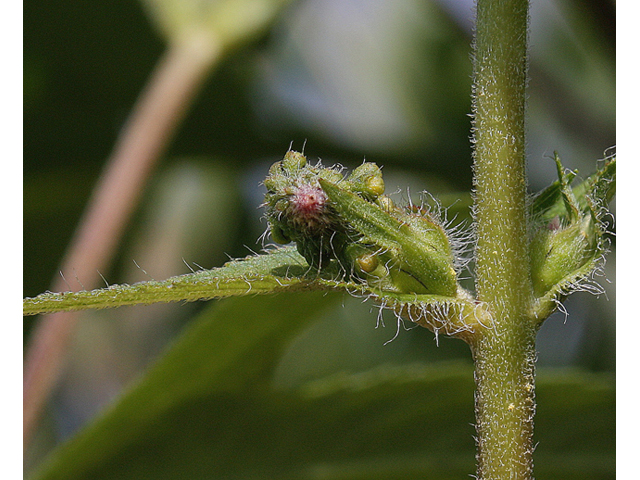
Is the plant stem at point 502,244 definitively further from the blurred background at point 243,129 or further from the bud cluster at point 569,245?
the blurred background at point 243,129

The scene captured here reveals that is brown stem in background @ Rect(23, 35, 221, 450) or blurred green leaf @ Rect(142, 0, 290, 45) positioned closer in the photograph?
brown stem in background @ Rect(23, 35, 221, 450)

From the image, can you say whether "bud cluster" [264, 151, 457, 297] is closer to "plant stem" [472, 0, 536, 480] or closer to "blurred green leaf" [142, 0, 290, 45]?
"plant stem" [472, 0, 536, 480]

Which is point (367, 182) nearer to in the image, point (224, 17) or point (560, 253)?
point (560, 253)

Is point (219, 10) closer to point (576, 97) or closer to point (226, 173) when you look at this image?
point (226, 173)

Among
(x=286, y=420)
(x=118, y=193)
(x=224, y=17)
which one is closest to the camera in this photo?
(x=286, y=420)

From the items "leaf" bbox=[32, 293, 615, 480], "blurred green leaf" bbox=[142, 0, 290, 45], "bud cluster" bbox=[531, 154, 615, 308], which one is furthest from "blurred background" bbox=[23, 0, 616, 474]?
"bud cluster" bbox=[531, 154, 615, 308]

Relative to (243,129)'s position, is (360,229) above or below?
below

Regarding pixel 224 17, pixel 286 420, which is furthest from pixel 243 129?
pixel 286 420
